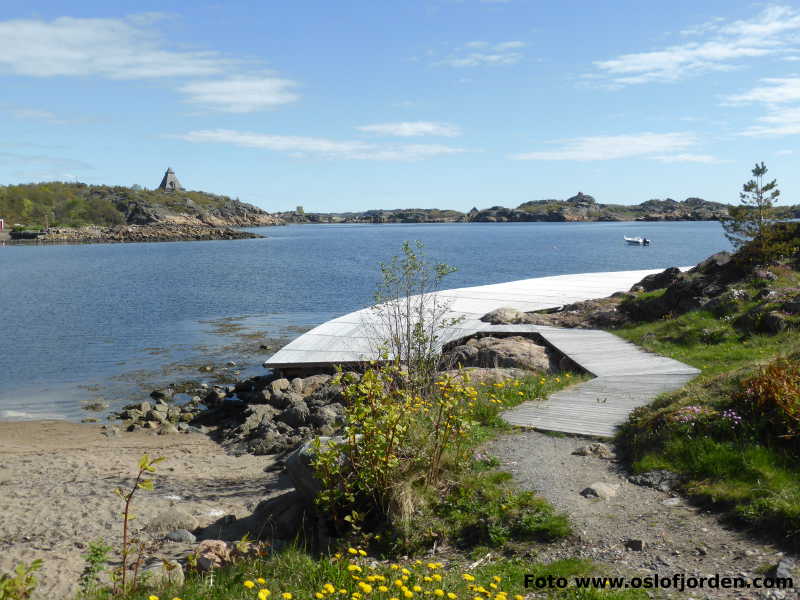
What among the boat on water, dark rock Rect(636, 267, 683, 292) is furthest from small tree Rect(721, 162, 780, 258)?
the boat on water

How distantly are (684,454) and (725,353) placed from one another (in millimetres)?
5277

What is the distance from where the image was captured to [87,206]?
148 m

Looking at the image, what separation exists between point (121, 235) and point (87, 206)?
93.1ft

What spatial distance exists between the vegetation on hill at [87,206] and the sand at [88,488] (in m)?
134

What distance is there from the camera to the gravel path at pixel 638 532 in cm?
485

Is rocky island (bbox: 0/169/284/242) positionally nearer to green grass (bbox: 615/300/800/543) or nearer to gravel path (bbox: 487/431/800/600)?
green grass (bbox: 615/300/800/543)

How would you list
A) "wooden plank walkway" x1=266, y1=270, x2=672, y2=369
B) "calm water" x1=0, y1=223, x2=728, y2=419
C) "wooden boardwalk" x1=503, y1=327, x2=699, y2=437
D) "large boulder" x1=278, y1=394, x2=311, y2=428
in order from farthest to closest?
"calm water" x1=0, y1=223, x2=728, y2=419, "wooden plank walkway" x1=266, y1=270, x2=672, y2=369, "large boulder" x1=278, y1=394, x2=311, y2=428, "wooden boardwalk" x1=503, y1=327, x2=699, y2=437

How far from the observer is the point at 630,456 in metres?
7.23

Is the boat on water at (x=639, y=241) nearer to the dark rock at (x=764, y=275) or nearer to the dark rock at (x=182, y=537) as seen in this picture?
the dark rock at (x=764, y=275)

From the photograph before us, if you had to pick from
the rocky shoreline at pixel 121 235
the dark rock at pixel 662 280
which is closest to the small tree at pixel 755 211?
the dark rock at pixel 662 280

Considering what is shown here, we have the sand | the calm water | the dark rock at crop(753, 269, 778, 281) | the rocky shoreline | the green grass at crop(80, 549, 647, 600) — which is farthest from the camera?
the rocky shoreline

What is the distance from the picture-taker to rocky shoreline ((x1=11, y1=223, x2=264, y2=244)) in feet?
397

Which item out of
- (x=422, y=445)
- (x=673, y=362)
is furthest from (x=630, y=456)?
(x=673, y=362)

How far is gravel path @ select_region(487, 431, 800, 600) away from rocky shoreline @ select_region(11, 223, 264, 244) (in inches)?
4904
